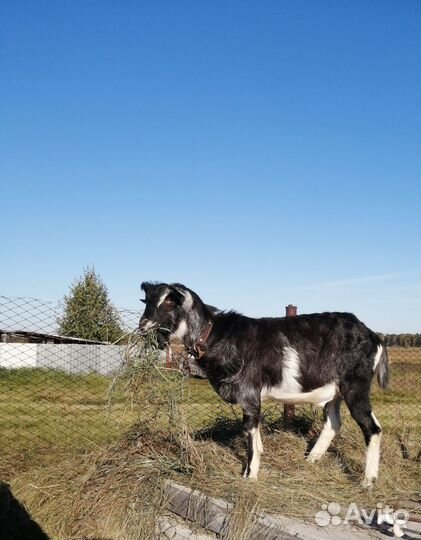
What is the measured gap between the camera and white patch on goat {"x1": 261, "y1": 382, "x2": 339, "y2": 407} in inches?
237

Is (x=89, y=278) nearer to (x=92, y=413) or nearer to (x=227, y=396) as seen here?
(x=92, y=413)

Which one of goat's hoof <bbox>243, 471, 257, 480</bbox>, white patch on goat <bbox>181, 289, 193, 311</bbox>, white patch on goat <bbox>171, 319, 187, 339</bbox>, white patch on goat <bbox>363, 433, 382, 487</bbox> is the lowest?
goat's hoof <bbox>243, 471, 257, 480</bbox>

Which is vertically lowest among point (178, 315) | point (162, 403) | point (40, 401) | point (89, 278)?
point (40, 401)

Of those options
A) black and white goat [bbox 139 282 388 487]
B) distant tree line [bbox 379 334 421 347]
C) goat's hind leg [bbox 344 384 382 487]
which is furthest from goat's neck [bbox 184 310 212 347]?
distant tree line [bbox 379 334 421 347]

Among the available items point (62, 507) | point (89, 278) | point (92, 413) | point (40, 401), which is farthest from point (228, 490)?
point (89, 278)

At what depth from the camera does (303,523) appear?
443 centimetres

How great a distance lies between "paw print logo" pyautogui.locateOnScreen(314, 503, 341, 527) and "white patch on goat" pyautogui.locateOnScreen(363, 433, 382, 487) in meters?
0.95

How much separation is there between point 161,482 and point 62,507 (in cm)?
98

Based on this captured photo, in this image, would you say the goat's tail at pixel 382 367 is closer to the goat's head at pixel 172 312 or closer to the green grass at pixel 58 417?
the goat's head at pixel 172 312

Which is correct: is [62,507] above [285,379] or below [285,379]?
below

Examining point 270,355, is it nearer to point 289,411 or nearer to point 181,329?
point 181,329

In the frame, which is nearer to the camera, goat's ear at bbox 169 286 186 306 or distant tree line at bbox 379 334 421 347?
goat's ear at bbox 169 286 186 306

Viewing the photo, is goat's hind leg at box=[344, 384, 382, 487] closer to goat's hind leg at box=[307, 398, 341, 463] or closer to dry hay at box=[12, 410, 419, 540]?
dry hay at box=[12, 410, 419, 540]

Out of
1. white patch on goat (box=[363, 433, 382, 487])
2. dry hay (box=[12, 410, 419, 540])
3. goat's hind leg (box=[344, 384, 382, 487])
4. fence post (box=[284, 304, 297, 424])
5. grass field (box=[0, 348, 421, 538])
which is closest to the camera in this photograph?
dry hay (box=[12, 410, 419, 540])
